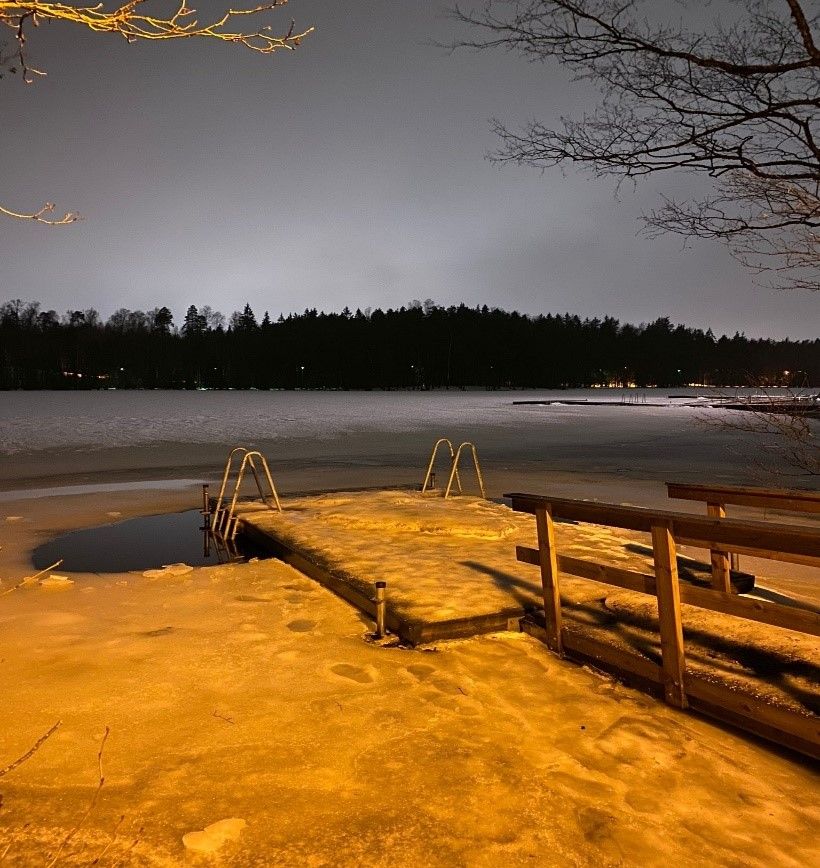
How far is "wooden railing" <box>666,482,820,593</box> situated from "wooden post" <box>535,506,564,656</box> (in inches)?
48.0

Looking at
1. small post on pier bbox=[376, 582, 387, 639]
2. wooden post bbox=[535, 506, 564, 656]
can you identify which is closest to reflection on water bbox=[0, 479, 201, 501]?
small post on pier bbox=[376, 582, 387, 639]

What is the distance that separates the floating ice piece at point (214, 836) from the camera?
263cm

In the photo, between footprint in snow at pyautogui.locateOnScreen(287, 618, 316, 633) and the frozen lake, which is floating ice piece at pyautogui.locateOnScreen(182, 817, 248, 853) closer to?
footprint in snow at pyautogui.locateOnScreen(287, 618, 316, 633)

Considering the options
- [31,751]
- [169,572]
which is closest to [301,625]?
[31,751]

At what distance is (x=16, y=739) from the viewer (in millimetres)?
3445

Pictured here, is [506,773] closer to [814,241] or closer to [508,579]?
[508,579]

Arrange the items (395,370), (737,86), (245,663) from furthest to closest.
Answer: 1. (395,370)
2. (737,86)
3. (245,663)

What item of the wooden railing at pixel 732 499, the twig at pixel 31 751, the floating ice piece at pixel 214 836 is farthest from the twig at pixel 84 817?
the wooden railing at pixel 732 499

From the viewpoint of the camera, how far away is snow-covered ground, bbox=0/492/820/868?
8.80 feet

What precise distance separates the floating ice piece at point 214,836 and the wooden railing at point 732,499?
3.62m

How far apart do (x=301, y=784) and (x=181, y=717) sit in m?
1.03

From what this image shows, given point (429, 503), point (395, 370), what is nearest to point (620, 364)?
point (395, 370)

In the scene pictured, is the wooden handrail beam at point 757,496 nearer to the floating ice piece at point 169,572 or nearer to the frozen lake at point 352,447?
the floating ice piece at point 169,572

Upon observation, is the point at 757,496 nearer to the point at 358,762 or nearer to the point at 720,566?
the point at 720,566
